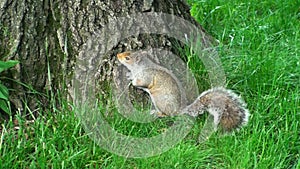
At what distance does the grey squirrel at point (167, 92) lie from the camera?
2.96 m

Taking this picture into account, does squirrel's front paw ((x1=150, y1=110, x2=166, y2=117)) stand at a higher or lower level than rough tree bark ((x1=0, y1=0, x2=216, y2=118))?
lower

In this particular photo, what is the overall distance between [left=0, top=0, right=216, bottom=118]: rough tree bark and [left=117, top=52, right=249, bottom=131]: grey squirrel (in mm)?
165

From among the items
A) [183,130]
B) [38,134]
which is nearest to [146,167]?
[183,130]

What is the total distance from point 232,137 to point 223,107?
183mm

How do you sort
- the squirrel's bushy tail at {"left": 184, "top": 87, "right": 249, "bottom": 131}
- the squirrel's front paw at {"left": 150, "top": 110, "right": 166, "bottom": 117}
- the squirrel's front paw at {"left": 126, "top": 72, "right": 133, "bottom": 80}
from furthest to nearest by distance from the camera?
the squirrel's front paw at {"left": 126, "top": 72, "right": 133, "bottom": 80} → the squirrel's front paw at {"left": 150, "top": 110, "right": 166, "bottom": 117} → the squirrel's bushy tail at {"left": 184, "top": 87, "right": 249, "bottom": 131}

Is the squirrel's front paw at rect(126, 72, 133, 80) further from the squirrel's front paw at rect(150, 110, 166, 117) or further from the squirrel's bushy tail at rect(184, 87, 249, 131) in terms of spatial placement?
the squirrel's bushy tail at rect(184, 87, 249, 131)

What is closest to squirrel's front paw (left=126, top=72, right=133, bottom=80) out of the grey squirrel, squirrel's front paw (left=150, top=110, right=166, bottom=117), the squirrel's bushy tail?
the grey squirrel

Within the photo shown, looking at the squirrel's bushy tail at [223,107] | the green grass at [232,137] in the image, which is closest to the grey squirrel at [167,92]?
the squirrel's bushy tail at [223,107]

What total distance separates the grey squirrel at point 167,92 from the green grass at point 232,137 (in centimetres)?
13

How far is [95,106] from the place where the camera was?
298 centimetres

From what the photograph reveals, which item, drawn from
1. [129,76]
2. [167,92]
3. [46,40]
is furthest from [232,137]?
[46,40]

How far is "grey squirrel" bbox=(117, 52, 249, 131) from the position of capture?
9.73 ft

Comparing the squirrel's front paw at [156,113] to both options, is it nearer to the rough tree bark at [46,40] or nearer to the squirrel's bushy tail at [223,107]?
the squirrel's bushy tail at [223,107]

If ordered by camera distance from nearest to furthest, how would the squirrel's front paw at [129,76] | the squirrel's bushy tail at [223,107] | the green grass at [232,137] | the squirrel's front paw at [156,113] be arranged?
1. the green grass at [232,137]
2. the squirrel's bushy tail at [223,107]
3. the squirrel's front paw at [156,113]
4. the squirrel's front paw at [129,76]
